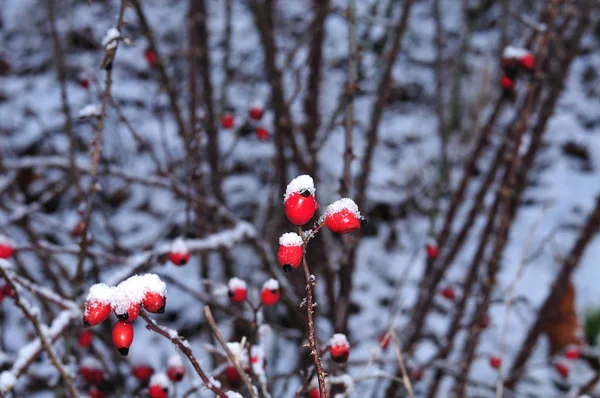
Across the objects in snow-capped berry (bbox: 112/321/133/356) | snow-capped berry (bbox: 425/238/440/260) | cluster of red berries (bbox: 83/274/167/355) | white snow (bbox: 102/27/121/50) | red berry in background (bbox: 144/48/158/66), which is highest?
red berry in background (bbox: 144/48/158/66)

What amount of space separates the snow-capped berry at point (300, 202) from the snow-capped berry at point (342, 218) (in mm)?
26

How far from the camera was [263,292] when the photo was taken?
1.02 m

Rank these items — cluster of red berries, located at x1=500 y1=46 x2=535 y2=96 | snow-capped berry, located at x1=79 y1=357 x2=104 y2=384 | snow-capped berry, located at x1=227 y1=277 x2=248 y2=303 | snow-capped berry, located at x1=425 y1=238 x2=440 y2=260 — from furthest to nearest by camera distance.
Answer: snow-capped berry, located at x1=425 y1=238 x2=440 y2=260 → snow-capped berry, located at x1=79 y1=357 x2=104 y2=384 → cluster of red berries, located at x1=500 y1=46 x2=535 y2=96 → snow-capped berry, located at x1=227 y1=277 x2=248 y2=303

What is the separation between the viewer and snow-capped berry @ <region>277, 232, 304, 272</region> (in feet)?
2.13

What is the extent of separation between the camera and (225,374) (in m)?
1.34

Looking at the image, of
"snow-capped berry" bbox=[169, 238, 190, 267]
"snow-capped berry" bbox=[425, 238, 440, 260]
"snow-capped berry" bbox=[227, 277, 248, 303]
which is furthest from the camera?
"snow-capped berry" bbox=[425, 238, 440, 260]

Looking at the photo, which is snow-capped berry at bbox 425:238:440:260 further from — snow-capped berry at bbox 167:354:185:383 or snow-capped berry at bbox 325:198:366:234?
snow-capped berry at bbox 325:198:366:234

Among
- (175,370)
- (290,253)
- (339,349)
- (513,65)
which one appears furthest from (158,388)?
(513,65)

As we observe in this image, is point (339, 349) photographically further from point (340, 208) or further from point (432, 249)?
point (432, 249)

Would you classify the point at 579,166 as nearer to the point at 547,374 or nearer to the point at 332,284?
the point at 547,374

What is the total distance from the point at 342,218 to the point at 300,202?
6 centimetres

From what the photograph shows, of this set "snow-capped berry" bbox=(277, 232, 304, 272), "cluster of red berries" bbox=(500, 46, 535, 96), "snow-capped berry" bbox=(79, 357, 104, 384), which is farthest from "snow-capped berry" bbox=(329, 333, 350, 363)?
"snow-capped berry" bbox=(79, 357, 104, 384)

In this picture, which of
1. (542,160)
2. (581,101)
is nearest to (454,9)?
(581,101)

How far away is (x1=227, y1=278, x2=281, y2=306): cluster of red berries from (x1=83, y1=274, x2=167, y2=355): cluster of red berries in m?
0.34
